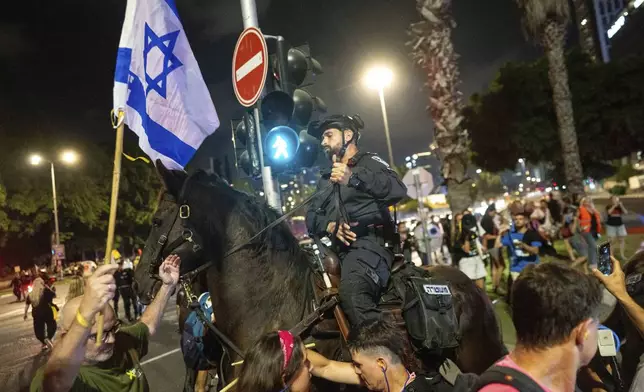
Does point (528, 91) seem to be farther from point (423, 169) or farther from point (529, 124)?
point (423, 169)

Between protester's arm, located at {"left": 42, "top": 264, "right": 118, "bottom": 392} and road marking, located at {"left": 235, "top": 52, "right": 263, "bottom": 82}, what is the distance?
3554 mm

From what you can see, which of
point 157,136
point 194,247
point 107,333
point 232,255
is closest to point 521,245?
point 232,255

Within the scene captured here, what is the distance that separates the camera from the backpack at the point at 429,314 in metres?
3.38

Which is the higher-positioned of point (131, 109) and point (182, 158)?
point (131, 109)

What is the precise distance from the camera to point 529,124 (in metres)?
20.5

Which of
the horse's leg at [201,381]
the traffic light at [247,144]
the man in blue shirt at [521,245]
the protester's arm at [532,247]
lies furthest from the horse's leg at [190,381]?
the protester's arm at [532,247]

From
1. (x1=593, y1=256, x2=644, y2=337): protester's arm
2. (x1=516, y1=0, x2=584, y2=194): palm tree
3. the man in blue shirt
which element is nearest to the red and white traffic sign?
(x1=593, y1=256, x2=644, y2=337): protester's arm

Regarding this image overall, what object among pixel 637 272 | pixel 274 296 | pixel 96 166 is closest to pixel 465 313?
pixel 637 272

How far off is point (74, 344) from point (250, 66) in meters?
3.93

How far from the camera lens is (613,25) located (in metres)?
64.3

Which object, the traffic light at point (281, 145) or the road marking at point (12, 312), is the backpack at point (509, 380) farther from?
the road marking at point (12, 312)

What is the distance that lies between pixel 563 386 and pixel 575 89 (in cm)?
2258

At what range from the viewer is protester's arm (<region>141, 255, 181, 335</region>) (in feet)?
10.8

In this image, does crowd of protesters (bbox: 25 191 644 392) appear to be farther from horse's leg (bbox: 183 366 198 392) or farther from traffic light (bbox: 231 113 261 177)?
traffic light (bbox: 231 113 261 177)
